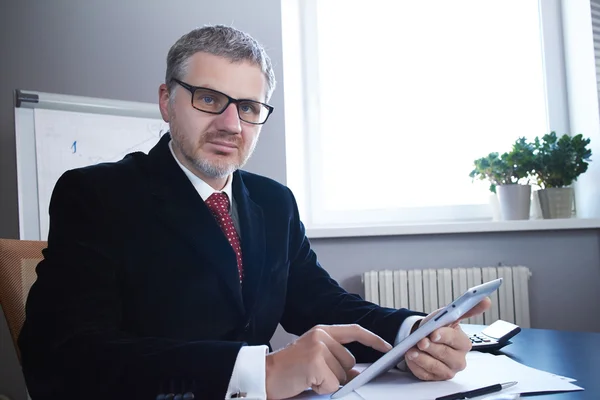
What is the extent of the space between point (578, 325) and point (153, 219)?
224cm

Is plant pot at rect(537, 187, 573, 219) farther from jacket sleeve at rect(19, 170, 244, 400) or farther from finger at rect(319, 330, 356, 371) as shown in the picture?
jacket sleeve at rect(19, 170, 244, 400)

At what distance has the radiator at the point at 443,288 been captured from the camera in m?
2.39

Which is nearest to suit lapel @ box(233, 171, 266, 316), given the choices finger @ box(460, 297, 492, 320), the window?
finger @ box(460, 297, 492, 320)

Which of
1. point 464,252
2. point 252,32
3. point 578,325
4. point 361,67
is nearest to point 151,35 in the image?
point 252,32

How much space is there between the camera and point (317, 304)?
4.30ft

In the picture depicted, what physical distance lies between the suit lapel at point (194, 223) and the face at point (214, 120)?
0.23 ft

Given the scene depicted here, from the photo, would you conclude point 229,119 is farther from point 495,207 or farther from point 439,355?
point 495,207

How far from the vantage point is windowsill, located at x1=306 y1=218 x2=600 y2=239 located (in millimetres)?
2377

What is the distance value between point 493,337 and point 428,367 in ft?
1.04

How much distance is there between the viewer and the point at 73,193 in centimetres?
104

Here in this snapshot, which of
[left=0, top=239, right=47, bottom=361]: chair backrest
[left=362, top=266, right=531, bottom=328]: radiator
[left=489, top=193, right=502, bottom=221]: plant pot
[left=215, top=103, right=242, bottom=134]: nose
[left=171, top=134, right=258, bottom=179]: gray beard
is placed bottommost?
[left=362, top=266, right=531, bottom=328]: radiator

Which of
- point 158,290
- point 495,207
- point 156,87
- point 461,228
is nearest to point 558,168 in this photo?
point 495,207

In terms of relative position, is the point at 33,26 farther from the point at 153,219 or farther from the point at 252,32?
the point at 153,219

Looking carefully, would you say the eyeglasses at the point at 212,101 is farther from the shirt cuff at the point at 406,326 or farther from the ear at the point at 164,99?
the shirt cuff at the point at 406,326
